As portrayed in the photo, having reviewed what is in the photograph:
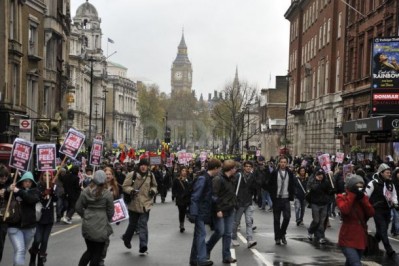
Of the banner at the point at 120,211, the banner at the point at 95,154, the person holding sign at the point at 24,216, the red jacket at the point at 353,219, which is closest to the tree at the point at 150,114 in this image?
the banner at the point at 95,154

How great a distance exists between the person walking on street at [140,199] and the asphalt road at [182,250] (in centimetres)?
37

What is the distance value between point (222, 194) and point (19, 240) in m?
3.60

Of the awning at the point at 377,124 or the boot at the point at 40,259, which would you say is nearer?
the boot at the point at 40,259

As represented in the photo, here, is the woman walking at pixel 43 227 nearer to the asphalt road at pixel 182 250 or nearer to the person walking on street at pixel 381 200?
the asphalt road at pixel 182 250

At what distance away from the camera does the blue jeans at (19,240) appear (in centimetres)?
1073

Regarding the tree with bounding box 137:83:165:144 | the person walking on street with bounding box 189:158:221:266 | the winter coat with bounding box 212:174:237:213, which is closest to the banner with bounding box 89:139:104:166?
the winter coat with bounding box 212:174:237:213

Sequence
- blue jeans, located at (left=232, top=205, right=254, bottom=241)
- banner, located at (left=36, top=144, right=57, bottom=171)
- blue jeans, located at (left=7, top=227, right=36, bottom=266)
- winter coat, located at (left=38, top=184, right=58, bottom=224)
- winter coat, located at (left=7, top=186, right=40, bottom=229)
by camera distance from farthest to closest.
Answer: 1. blue jeans, located at (left=232, top=205, right=254, bottom=241)
2. banner, located at (left=36, top=144, right=57, bottom=171)
3. winter coat, located at (left=38, top=184, right=58, bottom=224)
4. winter coat, located at (left=7, top=186, right=40, bottom=229)
5. blue jeans, located at (left=7, top=227, right=36, bottom=266)

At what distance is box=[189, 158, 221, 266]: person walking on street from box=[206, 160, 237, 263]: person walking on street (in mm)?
362

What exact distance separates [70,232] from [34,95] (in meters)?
26.8

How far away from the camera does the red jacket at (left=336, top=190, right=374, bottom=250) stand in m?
10.1

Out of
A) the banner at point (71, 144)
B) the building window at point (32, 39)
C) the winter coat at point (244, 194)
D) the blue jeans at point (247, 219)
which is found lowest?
the blue jeans at point (247, 219)

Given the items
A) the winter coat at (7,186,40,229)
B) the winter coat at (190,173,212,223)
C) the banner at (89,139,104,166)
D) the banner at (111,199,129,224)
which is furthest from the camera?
the banner at (89,139,104,166)

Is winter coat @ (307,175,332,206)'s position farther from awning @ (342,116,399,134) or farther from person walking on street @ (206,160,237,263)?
awning @ (342,116,399,134)

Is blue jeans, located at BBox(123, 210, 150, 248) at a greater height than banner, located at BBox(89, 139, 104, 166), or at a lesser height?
lesser
